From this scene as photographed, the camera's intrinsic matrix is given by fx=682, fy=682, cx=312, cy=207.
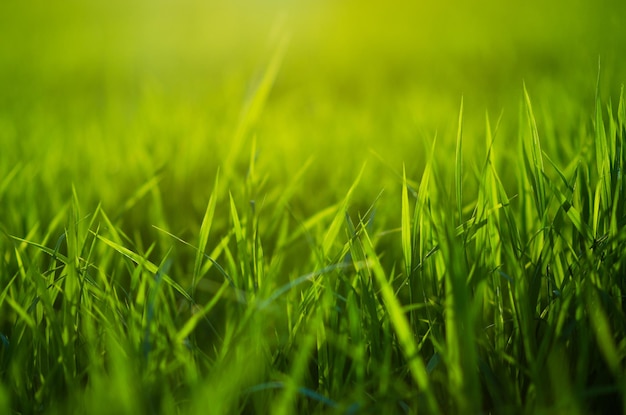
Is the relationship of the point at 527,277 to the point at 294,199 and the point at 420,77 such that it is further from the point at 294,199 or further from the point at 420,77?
the point at 420,77

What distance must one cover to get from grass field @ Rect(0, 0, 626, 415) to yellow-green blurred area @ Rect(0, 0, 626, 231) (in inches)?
0.5

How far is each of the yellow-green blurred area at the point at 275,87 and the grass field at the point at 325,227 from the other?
0.01 m

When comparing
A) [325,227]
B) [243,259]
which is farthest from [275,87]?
[243,259]

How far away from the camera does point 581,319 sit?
0.67m

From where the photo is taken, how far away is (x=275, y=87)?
2.58 metres

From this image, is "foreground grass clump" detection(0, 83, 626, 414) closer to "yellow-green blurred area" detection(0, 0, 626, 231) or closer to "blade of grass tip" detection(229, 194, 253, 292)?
"blade of grass tip" detection(229, 194, 253, 292)

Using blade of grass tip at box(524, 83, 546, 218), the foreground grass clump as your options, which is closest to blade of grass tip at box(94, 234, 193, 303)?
the foreground grass clump

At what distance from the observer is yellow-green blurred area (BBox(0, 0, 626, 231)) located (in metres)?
1.38

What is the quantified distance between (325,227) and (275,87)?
1.51 m

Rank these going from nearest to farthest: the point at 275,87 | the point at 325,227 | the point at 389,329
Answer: the point at 389,329 → the point at 325,227 → the point at 275,87

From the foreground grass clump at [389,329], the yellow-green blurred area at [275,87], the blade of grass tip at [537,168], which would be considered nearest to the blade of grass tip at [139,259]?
the foreground grass clump at [389,329]

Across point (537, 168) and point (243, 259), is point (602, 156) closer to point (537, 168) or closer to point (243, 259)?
point (537, 168)

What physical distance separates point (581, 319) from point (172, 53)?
280cm

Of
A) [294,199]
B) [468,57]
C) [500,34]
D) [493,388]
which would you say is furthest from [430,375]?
[500,34]
